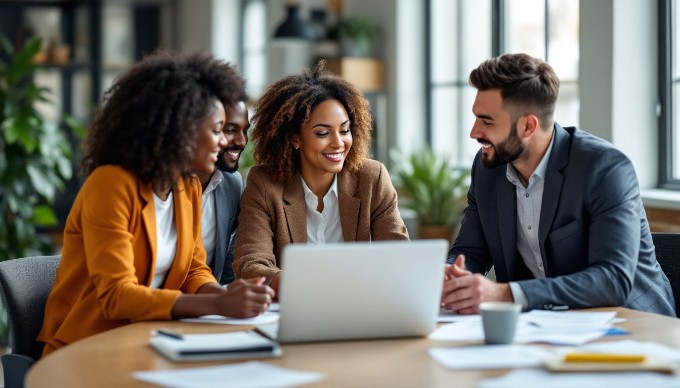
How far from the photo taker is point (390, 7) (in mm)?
6695

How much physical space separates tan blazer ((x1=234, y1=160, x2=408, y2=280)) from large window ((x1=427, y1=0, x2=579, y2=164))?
2.76m

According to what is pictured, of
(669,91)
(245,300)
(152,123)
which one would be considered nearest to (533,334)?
(245,300)

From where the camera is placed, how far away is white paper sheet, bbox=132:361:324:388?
161cm

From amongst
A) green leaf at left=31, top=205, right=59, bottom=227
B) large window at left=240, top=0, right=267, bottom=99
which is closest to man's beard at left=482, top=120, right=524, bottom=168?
green leaf at left=31, top=205, right=59, bottom=227

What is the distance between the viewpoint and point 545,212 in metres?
2.58

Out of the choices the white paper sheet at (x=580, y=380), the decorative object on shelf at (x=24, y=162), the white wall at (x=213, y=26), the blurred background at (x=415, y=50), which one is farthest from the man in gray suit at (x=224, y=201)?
the white wall at (x=213, y=26)

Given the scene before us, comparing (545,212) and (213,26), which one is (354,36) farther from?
(545,212)

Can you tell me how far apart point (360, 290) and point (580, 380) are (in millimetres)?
463

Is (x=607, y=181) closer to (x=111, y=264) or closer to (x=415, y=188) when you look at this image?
(x=111, y=264)

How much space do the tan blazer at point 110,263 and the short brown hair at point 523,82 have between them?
899 mm

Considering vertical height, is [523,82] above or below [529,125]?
above

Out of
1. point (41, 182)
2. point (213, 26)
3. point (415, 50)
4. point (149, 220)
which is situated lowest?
point (41, 182)

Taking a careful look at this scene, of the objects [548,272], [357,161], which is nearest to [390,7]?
[357,161]

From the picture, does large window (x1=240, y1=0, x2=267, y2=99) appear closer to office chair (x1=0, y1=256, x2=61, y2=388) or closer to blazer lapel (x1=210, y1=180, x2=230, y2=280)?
blazer lapel (x1=210, y1=180, x2=230, y2=280)
